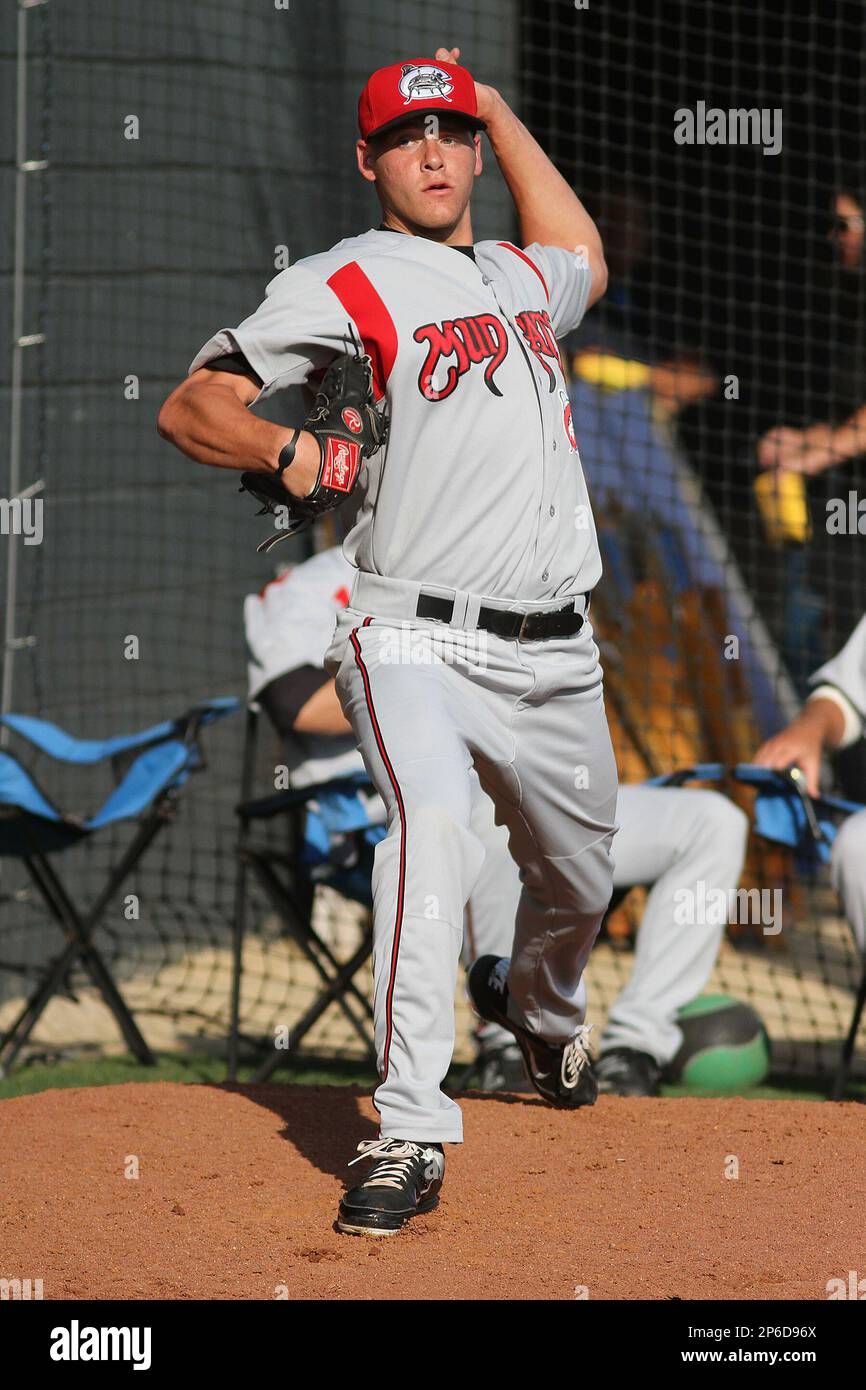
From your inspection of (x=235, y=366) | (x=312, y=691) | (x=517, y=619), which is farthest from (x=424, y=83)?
(x=312, y=691)

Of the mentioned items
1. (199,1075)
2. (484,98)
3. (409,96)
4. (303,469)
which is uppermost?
(484,98)

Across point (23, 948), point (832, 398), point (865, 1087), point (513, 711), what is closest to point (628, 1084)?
point (865, 1087)

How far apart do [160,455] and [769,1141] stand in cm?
445

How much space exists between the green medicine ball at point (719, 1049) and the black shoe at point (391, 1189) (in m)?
2.33

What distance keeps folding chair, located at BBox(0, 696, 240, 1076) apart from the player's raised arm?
1971mm

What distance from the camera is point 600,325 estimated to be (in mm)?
8773

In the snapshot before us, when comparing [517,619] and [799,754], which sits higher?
[517,619]

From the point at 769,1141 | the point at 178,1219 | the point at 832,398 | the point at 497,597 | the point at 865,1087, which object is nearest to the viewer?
the point at 178,1219

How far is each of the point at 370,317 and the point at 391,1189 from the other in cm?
162

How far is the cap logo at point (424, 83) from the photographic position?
343 centimetres

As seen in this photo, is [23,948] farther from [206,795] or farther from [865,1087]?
[865,1087]

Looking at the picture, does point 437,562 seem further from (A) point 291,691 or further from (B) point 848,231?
(B) point 848,231

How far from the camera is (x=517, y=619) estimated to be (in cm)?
334

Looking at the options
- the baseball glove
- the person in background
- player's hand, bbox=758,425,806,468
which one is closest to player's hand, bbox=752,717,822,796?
the baseball glove
